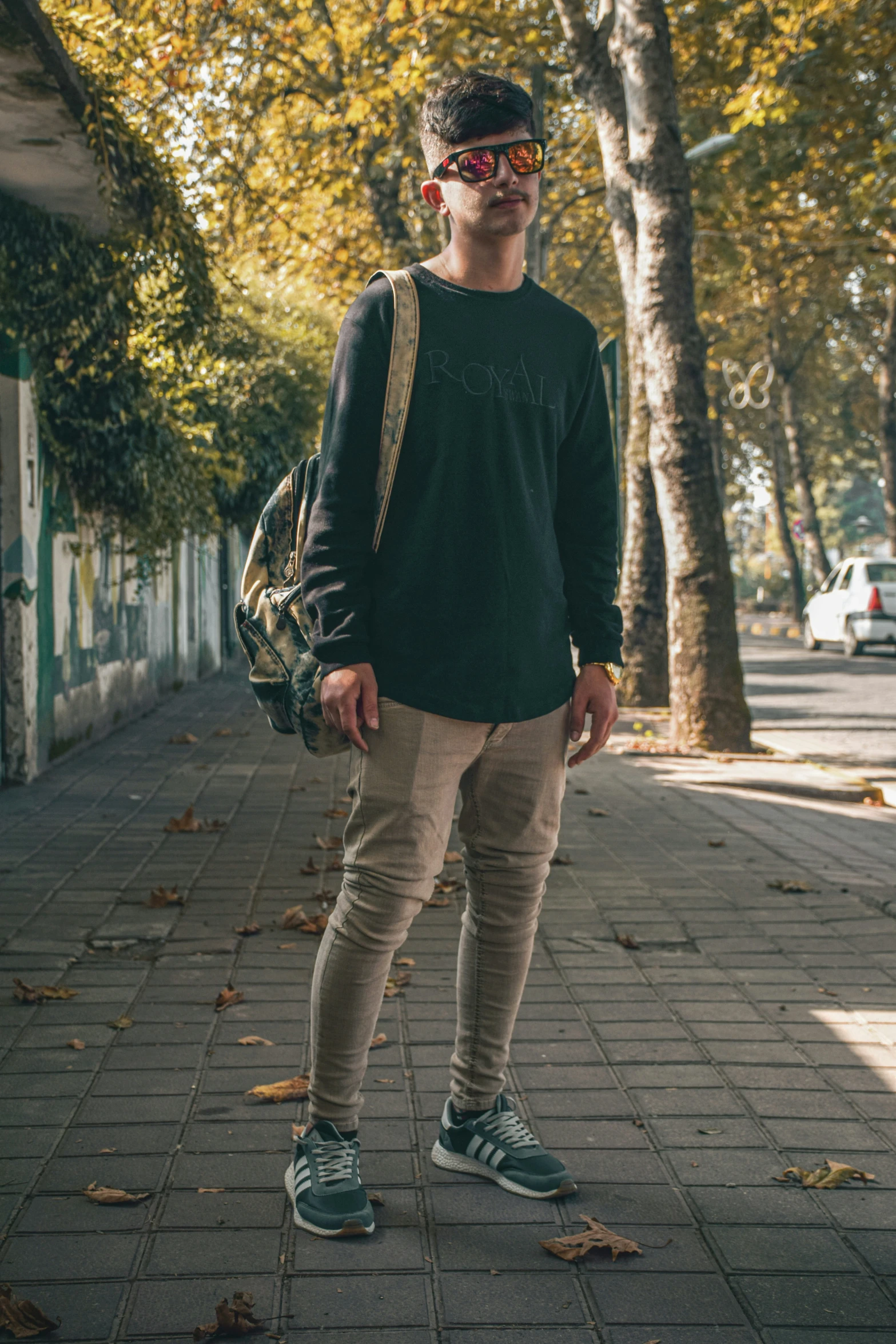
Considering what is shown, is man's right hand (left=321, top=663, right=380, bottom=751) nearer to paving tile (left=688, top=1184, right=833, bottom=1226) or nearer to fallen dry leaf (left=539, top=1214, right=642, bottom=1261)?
fallen dry leaf (left=539, top=1214, right=642, bottom=1261)

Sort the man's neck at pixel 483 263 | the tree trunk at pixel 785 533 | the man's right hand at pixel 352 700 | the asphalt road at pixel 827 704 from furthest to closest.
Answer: the tree trunk at pixel 785 533 → the asphalt road at pixel 827 704 → the man's neck at pixel 483 263 → the man's right hand at pixel 352 700

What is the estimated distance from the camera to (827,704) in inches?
610

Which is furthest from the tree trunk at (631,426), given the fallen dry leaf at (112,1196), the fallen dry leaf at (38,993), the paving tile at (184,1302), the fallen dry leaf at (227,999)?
the paving tile at (184,1302)

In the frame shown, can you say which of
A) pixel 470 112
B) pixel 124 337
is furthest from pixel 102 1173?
pixel 124 337

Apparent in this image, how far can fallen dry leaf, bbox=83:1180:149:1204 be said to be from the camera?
2.71 metres

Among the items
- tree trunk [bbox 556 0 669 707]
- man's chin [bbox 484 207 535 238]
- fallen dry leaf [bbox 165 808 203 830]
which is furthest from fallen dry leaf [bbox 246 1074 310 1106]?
tree trunk [bbox 556 0 669 707]

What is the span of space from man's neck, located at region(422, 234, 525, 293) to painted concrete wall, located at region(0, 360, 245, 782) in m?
6.23

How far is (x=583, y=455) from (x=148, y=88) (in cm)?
1245

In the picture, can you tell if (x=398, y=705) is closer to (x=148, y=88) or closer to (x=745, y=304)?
(x=148, y=88)

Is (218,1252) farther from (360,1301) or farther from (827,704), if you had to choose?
(827,704)

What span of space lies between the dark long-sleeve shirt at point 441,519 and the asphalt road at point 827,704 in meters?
7.95

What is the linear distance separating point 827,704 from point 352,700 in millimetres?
13726

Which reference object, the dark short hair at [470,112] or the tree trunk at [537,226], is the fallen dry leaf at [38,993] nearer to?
the dark short hair at [470,112]

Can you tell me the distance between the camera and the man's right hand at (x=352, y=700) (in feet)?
8.45
